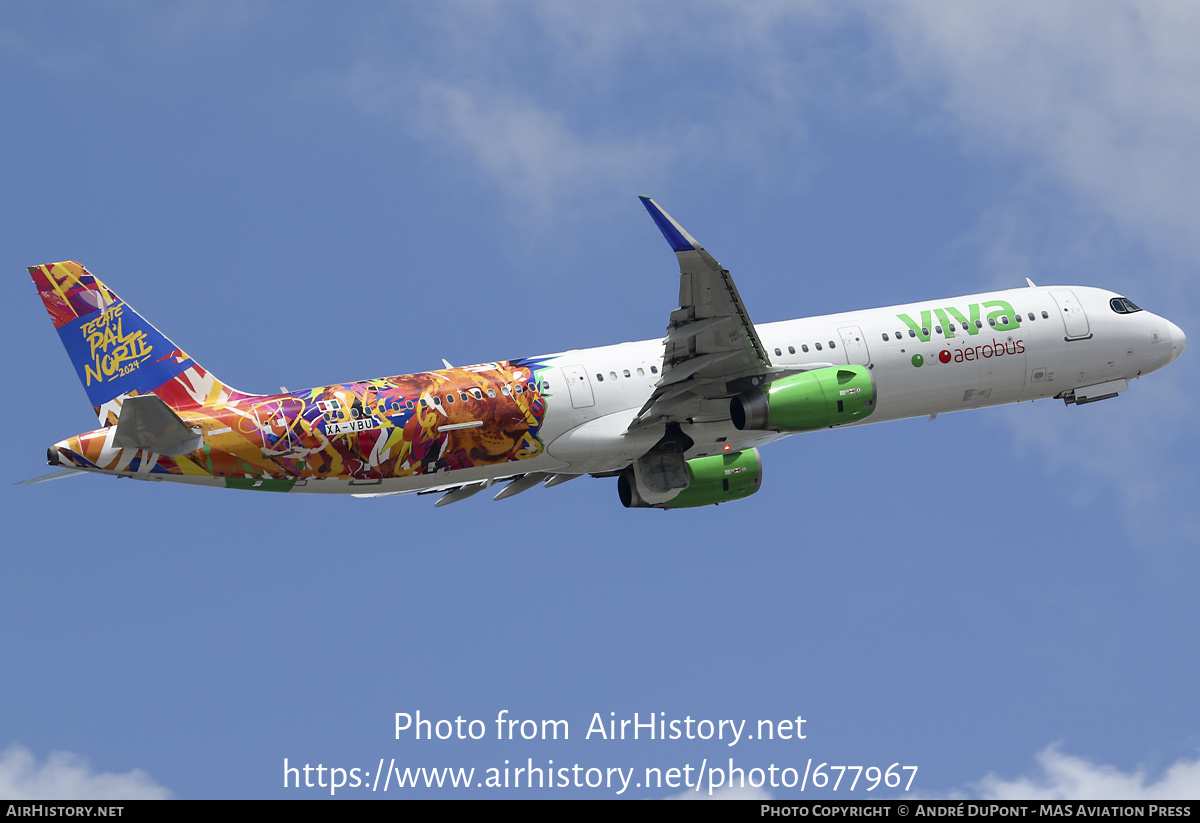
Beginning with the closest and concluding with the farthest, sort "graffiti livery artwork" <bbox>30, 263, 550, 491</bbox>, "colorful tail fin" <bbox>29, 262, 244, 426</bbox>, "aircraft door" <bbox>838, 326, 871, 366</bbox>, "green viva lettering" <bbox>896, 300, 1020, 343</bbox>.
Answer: "graffiti livery artwork" <bbox>30, 263, 550, 491</bbox> → "colorful tail fin" <bbox>29, 262, 244, 426</bbox> → "aircraft door" <bbox>838, 326, 871, 366</bbox> → "green viva lettering" <bbox>896, 300, 1020, 343</bbox>

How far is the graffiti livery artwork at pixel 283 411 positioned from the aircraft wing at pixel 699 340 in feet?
12.0

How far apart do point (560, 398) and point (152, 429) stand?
10.4 meters

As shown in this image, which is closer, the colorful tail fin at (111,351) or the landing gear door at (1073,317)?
the colorful tail fin at (111,351)

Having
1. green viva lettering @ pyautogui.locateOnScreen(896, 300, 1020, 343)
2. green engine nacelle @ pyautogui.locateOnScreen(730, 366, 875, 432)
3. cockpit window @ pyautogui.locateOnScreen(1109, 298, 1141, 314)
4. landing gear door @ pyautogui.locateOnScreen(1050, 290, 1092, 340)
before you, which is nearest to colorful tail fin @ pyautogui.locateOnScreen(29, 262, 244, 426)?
green engine nacelle @ pyautogui.locateOnScreen(730, 366, 875, 432)

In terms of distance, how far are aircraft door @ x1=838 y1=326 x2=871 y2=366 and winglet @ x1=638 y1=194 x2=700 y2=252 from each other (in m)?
8.46

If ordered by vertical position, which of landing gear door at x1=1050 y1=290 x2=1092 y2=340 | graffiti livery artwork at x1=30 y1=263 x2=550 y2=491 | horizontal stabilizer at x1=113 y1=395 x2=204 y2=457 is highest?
landing gear door at x1=1050 y1=290 x2=1092 y2=340

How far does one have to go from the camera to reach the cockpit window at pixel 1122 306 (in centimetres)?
4528

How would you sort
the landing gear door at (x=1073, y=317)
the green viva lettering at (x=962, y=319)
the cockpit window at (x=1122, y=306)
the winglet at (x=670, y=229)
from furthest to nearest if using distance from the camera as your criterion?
the cockpit window at (x=1122, y=306) → the landing gear door at (x=1073, y=317) → the green viva lettering at (x=962, y=319) → the winglet at (x=670, y=229)

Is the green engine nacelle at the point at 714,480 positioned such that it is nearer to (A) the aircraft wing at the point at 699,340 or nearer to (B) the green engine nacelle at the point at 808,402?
(A) the aircraft wing at the point at 699,340

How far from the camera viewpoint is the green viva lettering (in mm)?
42219

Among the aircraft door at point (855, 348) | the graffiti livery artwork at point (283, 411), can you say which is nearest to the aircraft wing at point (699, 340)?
the aircraft door at point (855, 348)

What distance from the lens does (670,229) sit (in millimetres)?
34031

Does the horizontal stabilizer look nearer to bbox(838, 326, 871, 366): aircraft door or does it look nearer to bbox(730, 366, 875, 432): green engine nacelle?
bbox(730, 366, 875, 432): green engine nacelle

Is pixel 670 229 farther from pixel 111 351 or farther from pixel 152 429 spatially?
pixel 111 351
